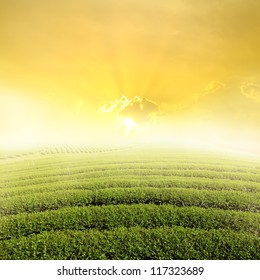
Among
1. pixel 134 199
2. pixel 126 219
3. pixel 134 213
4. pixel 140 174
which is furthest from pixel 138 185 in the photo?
pixel 126 219

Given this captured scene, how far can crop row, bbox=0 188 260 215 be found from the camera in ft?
25.7

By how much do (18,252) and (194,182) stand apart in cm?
551

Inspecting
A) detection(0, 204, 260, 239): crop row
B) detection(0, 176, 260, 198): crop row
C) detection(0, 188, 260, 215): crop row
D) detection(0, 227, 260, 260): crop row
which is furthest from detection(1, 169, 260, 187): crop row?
detection(0, 227, 260, 260): crop row

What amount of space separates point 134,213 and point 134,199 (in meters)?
0.97

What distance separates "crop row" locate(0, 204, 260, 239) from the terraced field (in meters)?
0.02

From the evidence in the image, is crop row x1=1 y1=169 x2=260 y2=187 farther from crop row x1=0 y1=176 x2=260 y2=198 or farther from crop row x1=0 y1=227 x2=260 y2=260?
crop row x1=0 y1=227 x2=260 y2=260

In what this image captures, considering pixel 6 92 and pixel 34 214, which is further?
pixel 6 92

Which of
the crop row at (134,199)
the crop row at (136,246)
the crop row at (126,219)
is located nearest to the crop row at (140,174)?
the crop row at (134,199)

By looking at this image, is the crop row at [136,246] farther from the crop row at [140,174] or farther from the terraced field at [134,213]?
the crop row at [140,174]

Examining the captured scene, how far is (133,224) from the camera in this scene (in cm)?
678

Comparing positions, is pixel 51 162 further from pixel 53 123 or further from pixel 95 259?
pixel 95 259

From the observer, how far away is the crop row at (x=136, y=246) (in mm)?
5832
